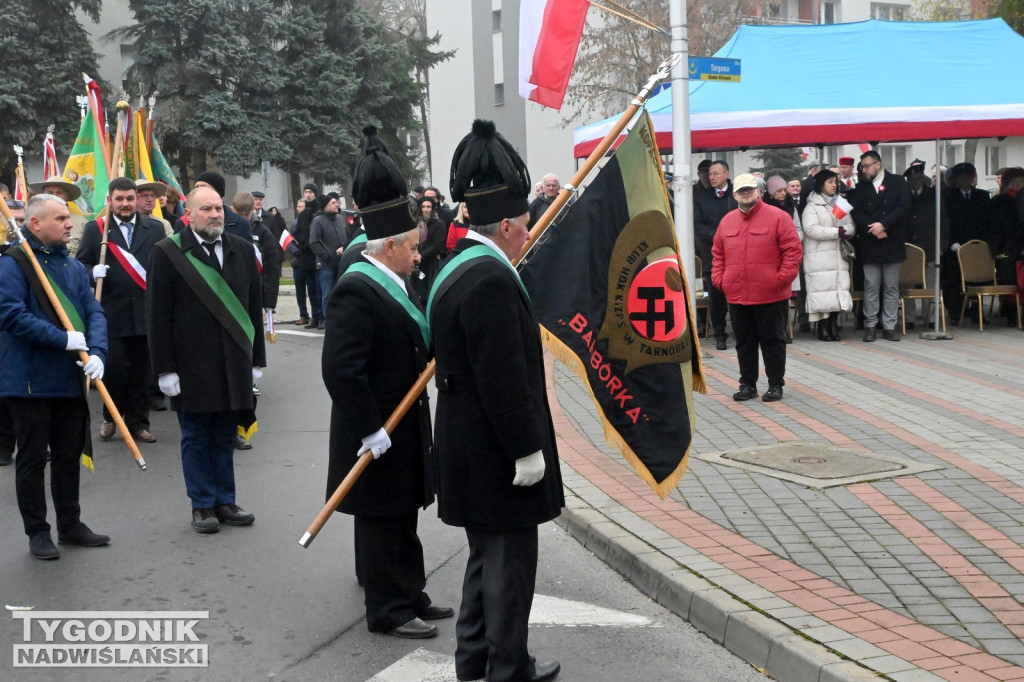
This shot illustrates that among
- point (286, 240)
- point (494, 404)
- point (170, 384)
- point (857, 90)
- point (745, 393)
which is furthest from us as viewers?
point (286, 240)

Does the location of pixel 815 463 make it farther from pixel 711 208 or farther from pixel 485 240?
pixel 711 208

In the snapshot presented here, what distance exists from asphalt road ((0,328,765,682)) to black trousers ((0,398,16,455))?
30.4 inches

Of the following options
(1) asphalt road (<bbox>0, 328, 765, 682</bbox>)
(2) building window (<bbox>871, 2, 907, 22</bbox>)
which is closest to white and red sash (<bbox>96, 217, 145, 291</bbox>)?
(1) asphalt road (<bbox>0, 328, 765, 682</bbox>)

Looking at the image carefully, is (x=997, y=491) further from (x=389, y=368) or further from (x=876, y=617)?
(x=389, y=368)

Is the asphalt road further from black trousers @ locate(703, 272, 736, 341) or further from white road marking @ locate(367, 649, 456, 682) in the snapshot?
black trousers @ locate(703, 272, 736, 341)

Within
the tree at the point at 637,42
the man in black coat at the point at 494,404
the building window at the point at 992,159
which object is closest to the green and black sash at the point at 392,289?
the man in black coat at the point at 494,404

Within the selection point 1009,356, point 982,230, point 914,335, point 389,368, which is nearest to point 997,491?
point 389,368

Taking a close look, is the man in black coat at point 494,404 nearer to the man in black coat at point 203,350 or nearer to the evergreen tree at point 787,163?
the man in black coat at point 203,350

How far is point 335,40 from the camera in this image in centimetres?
3941

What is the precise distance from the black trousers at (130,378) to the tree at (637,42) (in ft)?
93.1

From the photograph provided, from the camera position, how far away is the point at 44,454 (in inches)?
257

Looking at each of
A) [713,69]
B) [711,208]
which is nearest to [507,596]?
[713,69]

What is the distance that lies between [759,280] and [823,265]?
4.30 metres

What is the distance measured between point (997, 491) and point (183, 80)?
34635 millimetres
